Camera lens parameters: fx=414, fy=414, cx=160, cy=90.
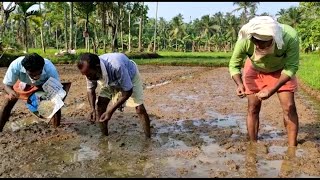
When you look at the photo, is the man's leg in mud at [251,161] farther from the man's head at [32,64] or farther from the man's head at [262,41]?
the man's head at [32,64]

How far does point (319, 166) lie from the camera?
382 centimetres

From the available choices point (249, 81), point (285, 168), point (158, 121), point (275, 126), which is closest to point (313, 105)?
point (275, 126)

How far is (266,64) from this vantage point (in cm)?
423

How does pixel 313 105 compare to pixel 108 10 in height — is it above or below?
below

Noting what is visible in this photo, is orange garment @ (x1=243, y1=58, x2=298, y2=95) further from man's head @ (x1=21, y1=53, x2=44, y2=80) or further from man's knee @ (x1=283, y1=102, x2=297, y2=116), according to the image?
man's head @ (x1=21, y1=53, x2=44, y2=80)

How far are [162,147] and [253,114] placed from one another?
1.08m

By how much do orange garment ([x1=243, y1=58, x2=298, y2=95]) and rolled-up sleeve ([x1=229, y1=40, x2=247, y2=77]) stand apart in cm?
19

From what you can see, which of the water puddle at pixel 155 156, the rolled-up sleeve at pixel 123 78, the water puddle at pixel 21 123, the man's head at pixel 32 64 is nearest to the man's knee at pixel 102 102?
the water puddle at pixel 155 156

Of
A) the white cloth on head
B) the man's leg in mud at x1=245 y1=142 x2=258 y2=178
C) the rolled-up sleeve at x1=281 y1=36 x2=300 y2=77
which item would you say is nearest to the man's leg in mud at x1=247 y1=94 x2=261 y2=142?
the man's leg in mud at x1=245 y1=142 x2=258 y2=178

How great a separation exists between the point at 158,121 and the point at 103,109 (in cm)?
153

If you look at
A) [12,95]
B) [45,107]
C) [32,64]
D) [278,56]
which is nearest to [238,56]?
[278,56]

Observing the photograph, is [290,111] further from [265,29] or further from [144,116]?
[144,116]

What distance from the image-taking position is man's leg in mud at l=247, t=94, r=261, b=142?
4.57 m

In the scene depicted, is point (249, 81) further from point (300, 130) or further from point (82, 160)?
point (82, 160)
